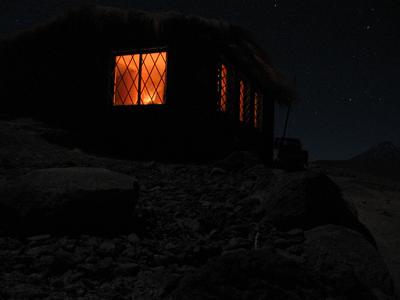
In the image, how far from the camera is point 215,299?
58.6 inches

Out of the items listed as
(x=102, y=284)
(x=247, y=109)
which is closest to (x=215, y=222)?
(x=102, y=284)

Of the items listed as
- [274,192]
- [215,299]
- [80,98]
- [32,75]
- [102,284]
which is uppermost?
[32,75]

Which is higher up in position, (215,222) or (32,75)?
(32,75)

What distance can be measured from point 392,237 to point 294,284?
277cm

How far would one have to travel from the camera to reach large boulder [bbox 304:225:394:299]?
217 cm

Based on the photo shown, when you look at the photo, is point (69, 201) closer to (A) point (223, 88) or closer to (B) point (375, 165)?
(A) point (223, 88)

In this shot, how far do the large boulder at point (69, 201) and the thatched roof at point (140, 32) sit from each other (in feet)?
15.7

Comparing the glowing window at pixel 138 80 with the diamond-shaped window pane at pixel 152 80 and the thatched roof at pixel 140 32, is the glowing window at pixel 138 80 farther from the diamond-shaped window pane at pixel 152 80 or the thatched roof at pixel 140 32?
the thatched roof at pixel 140 32

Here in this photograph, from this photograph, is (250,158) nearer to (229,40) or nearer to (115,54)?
(229,40)

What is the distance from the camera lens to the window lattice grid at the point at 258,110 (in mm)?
10905

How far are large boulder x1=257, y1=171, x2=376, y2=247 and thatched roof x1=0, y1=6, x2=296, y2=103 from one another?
4.58 meters

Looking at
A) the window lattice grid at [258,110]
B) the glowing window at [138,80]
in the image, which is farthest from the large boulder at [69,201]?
the window lattice grid at [258,110]

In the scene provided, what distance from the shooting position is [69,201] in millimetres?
2607

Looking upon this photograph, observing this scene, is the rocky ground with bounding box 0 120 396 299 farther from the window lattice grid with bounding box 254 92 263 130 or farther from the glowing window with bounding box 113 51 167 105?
the window lattice grid with bounding box 254 92 263 130
